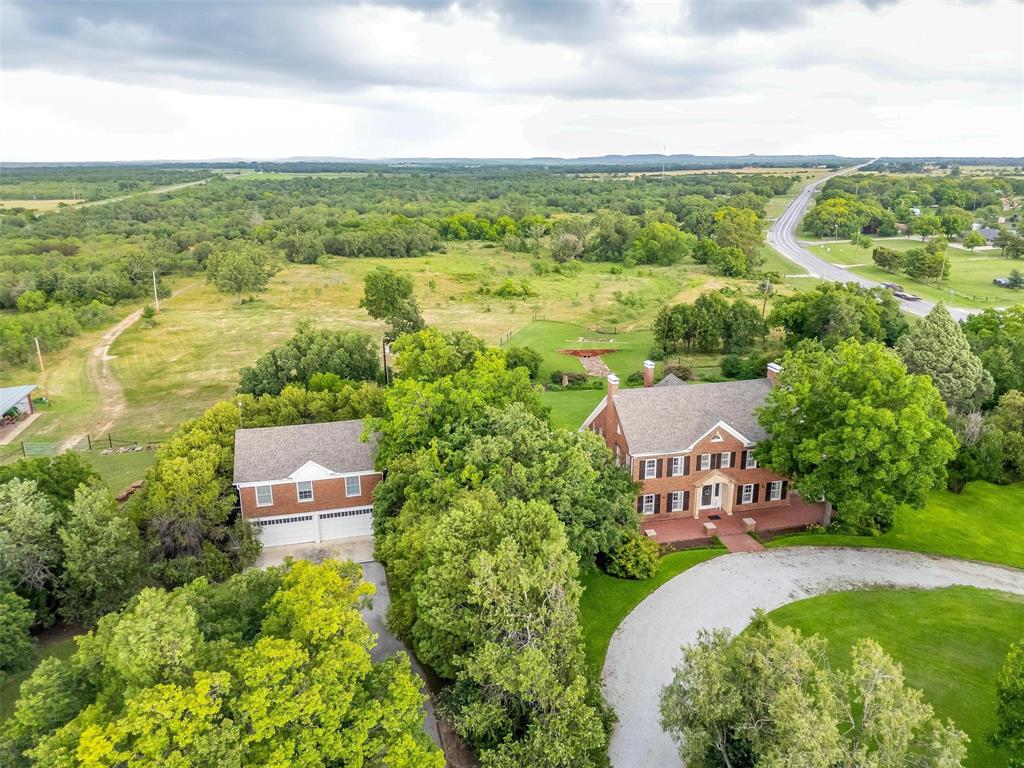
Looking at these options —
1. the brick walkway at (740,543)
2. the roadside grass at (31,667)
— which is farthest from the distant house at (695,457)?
the roadside grass at (31,667)

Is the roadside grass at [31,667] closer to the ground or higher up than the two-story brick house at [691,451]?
closer to the ground

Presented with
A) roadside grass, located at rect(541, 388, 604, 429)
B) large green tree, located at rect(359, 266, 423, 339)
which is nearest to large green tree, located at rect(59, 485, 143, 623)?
roadside grass, located at rect(541, 388, 604, 429)

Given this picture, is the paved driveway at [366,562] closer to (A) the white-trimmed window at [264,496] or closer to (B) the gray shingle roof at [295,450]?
(A) the white-trimmed window at [264,496]

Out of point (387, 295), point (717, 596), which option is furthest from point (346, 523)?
point (387, 295)

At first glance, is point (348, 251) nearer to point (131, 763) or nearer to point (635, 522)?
point (635, 522)

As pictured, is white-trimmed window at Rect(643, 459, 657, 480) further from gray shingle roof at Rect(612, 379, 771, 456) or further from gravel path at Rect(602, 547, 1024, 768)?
gravel path at Rect(602, 547, 1024, 768)

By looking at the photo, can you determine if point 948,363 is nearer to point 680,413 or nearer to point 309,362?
point 680,413
